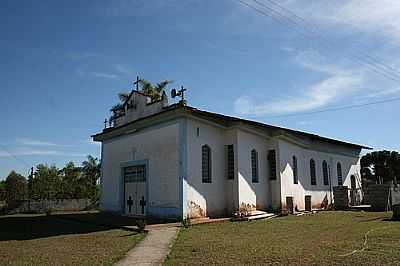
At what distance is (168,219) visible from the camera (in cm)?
1939

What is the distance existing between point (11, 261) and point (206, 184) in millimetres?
11379

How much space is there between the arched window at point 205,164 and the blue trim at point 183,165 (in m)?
1.32

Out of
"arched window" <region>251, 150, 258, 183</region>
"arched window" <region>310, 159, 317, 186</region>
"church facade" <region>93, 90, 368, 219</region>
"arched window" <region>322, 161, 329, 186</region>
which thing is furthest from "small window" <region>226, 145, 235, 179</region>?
"arched window" <region>322, 161, 329, 186</region>

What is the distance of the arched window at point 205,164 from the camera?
66.4ft

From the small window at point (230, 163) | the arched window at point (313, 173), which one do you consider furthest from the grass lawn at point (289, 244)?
the arched window at point (313, 173)

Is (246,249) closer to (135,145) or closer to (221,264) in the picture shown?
(221,264)

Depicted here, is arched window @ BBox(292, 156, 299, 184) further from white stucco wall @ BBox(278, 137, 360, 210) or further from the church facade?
white stucco wall @ BBox(278, 137, 360, 210)

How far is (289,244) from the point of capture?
11383mm

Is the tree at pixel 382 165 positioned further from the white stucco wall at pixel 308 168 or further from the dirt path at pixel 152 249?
the dirt path at pixel 152 249

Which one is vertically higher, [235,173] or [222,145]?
[222,145]

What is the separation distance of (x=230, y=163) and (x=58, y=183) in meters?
31.6

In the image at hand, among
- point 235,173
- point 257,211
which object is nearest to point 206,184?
point 235,173

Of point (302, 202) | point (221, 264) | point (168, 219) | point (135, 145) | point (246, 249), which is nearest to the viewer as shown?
point (221, 264)

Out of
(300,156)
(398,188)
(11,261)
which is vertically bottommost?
(11,261)
